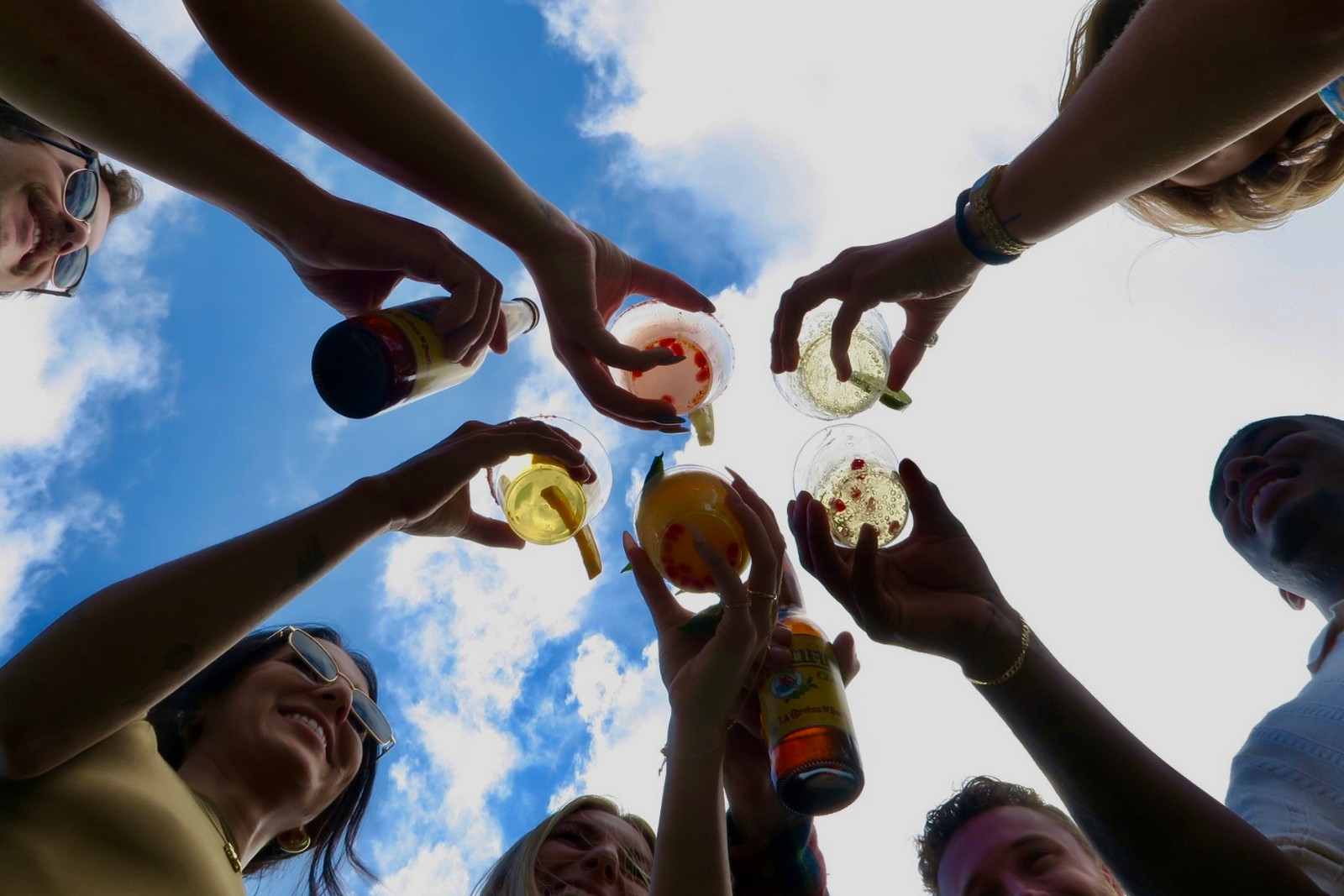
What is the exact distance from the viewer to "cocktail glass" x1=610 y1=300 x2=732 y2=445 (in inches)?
87.4

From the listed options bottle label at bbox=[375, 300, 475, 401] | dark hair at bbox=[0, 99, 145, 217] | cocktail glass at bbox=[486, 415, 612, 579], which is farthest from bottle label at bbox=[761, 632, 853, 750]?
dark hair at bbox=[0, 99, 145, 217]

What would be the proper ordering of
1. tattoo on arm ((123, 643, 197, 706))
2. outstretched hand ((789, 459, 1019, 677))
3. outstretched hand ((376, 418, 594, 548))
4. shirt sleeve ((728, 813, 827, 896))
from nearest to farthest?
tattoo on arm ((123, 643, 197, 706)) < outstretched hand ((789, 459, 1019, 677)) < outstretched hand ((376, 418, 594, 548)) < shirt sleeve ((728, 813, 827, 896))

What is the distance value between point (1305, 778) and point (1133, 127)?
1464mm

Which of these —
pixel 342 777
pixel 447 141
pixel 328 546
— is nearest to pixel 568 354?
pixel 447 141

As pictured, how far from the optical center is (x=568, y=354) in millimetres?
1990

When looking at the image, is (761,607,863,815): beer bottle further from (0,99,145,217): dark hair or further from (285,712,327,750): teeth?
(0,99,145,217): dark hair

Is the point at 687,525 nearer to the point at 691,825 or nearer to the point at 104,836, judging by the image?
the point at 691,825

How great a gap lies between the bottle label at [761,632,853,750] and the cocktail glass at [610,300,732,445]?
75cm

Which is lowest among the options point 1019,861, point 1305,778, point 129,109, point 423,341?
point 1305,778

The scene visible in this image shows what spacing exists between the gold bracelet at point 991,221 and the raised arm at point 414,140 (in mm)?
843

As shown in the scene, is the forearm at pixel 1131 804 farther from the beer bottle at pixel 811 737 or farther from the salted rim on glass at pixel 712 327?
the salted rim on glass at pixel 712 327

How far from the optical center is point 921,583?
5.68 ft

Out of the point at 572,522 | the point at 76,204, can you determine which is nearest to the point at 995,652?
the point at 572,522

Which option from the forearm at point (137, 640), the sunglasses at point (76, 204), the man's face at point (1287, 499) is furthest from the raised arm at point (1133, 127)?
the sunglasses at point (76, 204)
